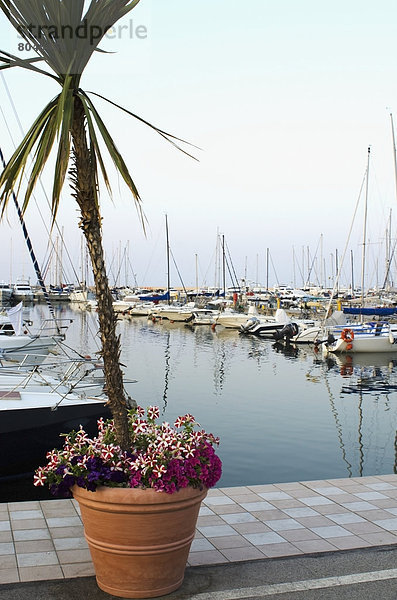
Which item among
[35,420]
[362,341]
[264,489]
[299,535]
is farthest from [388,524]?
[362,341]

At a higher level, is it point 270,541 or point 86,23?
point 86,23

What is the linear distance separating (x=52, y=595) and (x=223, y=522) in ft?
7.30

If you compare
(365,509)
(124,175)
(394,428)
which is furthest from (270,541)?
(394,428)

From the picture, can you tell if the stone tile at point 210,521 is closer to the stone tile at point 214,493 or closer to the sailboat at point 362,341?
the stone tile at point 214,493

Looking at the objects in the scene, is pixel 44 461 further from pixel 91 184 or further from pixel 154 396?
pixel 154 396

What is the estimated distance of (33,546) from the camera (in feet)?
19.2

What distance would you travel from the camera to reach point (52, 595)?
191 inches

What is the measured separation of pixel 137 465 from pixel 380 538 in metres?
2.69

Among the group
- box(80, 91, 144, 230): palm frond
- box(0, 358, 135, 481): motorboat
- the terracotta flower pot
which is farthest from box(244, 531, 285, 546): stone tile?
box(0, 358, 135, 481): motorboat

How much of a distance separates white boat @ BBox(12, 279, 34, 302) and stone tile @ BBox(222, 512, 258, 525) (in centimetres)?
9109

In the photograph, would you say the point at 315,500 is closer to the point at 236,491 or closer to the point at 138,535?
the point at 236,491

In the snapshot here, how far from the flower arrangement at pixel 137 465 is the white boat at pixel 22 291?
9247cm

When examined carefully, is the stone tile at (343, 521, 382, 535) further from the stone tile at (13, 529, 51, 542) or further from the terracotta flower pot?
the stone tile at (13, 529, 51, 542)

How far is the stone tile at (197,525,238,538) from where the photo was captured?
6.27m
